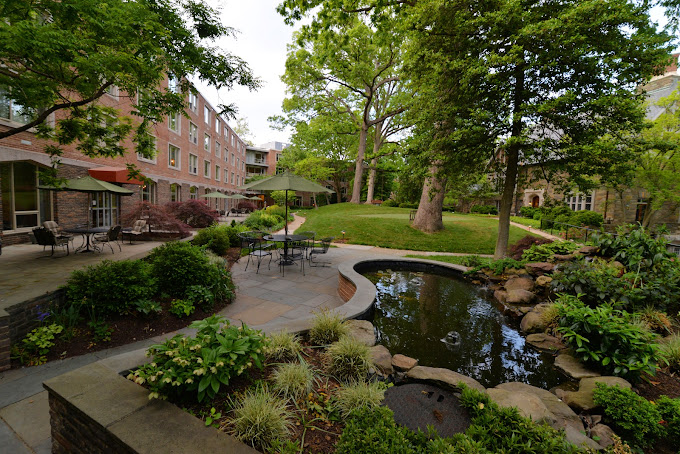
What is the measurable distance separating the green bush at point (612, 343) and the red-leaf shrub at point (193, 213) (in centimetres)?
1629

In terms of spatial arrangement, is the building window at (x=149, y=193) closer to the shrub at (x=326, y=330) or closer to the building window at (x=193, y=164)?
the building window at (x=193, y=164)

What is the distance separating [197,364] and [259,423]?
0.67 meters

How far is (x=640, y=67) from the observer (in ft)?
22.4

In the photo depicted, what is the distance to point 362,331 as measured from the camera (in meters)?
3.87

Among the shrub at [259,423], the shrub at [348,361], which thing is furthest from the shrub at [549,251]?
the shrub at [259,423]

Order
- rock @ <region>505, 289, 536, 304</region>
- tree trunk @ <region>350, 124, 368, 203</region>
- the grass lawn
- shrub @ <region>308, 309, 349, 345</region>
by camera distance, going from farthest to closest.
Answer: tree trunk @ <region>350, 124, 368, 203</region> → the grass lawn → rock @ <region>505, 289, 536, 304</region> → shrub @ <region>308, 309, 349, 345</region>

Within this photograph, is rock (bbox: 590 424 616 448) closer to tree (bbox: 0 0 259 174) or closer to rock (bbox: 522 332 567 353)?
rock (bbox: 522 332 567 353)

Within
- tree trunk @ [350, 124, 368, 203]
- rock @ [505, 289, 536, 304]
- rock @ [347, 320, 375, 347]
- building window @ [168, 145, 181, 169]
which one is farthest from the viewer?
tree trunk @ [350, 124, 368, 203]

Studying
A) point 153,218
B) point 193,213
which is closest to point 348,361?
point 153,218

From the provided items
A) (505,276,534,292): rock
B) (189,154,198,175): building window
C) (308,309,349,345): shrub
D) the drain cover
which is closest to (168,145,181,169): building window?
(189,154,198,175): building window

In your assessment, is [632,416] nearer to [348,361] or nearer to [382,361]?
[382,361]

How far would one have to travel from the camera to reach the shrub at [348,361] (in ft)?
9.36

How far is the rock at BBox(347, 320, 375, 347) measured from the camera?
357 centimetres

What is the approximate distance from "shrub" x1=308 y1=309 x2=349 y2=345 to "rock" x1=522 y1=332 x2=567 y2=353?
3191 millimetres
